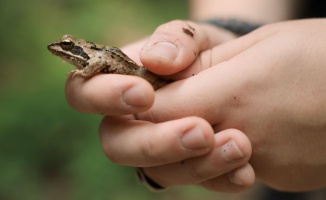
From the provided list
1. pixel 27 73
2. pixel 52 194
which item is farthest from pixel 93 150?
pixel 27 73

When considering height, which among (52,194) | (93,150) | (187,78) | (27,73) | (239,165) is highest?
(187,78)

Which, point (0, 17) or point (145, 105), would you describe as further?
point (0, 17)

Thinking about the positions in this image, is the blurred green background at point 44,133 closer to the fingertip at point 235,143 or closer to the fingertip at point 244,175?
the fingertip at point 244,175

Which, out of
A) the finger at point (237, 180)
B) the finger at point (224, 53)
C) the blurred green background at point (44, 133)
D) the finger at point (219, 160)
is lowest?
the blurred green background at point (44, 133)

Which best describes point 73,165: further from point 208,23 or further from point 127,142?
point 127,142

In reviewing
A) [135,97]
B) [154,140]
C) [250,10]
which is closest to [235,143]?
[154,140]

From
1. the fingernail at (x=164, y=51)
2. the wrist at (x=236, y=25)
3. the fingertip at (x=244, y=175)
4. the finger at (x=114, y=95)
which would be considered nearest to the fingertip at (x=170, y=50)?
the fingernail at (x=164, y=51)
